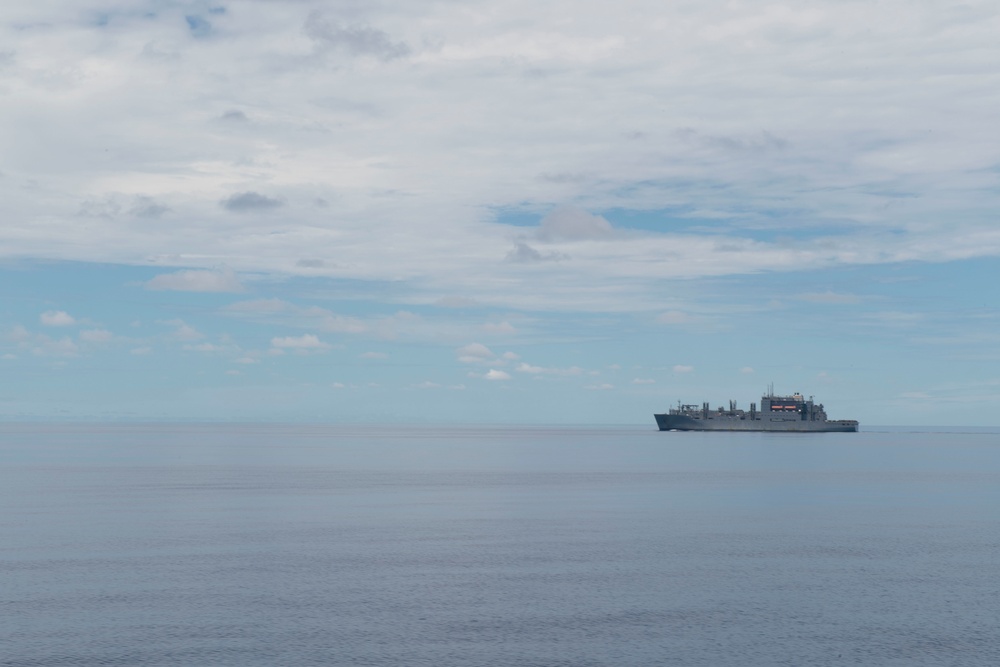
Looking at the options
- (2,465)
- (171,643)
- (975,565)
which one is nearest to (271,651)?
(171,643)

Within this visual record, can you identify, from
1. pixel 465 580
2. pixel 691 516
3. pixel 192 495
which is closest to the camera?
pixel 465 580

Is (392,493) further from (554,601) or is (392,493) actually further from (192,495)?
(554,601)

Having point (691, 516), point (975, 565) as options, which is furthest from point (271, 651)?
point (691, 516)

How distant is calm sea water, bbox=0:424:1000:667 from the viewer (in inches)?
1348

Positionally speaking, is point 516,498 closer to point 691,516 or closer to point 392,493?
point 392,493

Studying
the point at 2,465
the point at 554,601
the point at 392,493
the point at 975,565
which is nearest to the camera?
the point at 554,601

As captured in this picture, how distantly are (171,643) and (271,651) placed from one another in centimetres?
344

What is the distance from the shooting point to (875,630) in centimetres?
3706

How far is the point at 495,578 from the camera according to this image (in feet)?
152

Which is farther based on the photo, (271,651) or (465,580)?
(465,580)

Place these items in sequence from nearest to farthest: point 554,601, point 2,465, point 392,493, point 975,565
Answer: point 554,601 < point 975,565 < point 392,493 < point 2,465

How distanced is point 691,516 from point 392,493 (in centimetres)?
3048

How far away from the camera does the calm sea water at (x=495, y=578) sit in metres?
34.2

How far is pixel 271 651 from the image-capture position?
33500 mm
